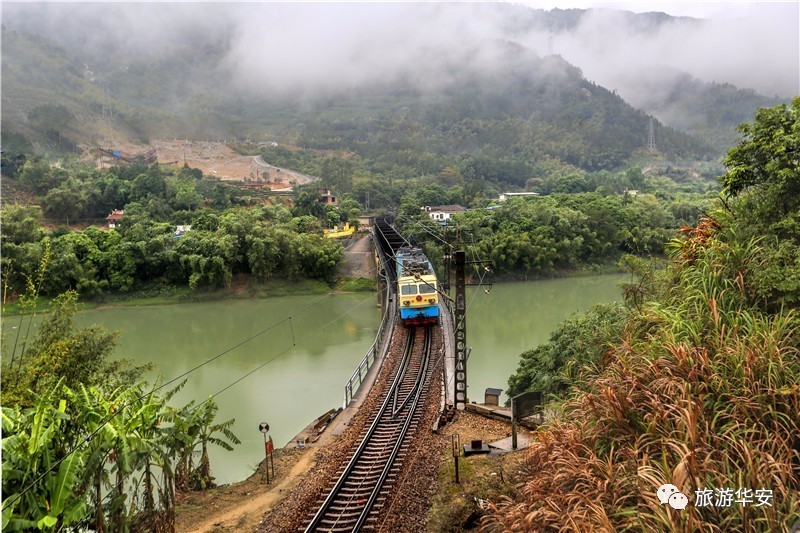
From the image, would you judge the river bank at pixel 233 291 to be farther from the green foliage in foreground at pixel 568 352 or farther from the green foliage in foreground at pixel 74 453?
the green foliage in foreground at pixel 74 453

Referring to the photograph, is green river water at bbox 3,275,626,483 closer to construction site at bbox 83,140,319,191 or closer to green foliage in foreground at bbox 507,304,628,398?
green foliage in foreground at bbox 507,304,628,398

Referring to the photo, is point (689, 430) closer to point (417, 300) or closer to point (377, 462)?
point (377, 462)

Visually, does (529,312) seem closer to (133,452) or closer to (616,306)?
(616,306)

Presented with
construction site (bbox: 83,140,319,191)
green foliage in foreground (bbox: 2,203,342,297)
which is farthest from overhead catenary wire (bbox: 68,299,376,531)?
construction site (bbox: 83,140,319,191)

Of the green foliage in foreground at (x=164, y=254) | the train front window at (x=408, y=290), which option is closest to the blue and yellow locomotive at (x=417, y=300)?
the train front window at (x=408, y=290)

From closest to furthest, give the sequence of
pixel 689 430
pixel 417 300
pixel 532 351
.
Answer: pixel 689 430
pixel 532 351
pixel 417 300

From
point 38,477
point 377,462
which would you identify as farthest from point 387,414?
point 38,477

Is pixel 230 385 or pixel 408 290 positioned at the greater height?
Answer: pixel 408 290
